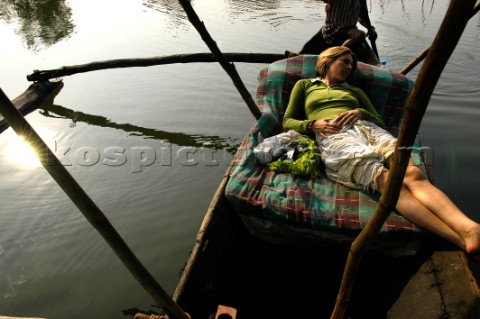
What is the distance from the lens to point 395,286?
80.7 inches

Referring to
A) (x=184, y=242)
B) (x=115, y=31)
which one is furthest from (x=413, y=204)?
(x=115, y=31)

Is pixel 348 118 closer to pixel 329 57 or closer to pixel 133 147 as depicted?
pixel 329 57

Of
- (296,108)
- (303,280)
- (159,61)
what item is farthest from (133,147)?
(303,280)

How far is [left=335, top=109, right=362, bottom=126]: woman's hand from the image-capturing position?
2693mm

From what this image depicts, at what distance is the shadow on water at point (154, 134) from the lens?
4633 millimetres

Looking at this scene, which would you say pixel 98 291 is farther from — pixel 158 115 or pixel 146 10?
pixel 146 10

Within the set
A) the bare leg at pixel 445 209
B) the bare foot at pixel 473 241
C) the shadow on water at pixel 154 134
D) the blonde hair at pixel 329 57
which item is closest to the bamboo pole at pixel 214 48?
the blonde hair at pixel 329 57

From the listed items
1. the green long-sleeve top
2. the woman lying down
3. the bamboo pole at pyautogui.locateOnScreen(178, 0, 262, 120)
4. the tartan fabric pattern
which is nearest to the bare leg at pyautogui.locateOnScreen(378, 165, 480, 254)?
the woman lying down

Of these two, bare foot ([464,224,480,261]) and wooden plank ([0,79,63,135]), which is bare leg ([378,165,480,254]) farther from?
wooden plank ([0,79,63,135])

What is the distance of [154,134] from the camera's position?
488cm

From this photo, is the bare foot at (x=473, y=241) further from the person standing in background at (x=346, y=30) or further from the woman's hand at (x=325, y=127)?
the person standing in background at (x=346, y=30)

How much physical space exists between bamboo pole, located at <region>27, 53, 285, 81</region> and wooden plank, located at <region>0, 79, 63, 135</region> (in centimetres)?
14

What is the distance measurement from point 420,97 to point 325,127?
1.89 metres

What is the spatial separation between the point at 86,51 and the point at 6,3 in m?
8.11
